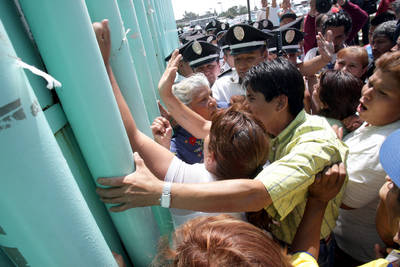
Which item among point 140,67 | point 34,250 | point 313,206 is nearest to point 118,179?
point 34,250

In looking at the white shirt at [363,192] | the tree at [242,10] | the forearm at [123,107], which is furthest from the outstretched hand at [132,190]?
the tree at [242,10]

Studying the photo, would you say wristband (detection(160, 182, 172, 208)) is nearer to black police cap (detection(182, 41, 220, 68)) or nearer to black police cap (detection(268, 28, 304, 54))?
black police cap (detection(182, 41, 220, 68))

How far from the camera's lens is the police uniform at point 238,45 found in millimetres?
2564

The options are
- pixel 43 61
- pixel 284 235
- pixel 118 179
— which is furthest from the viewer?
pixel 284 235

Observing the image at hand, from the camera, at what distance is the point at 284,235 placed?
1.25m

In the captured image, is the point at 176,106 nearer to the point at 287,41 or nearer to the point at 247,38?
the point at 247,38

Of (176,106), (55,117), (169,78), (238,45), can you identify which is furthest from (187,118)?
(238,45)

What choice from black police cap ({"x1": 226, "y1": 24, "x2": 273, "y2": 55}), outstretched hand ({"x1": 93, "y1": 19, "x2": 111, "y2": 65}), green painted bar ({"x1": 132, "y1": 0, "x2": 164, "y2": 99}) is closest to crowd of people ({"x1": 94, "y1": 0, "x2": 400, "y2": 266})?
outstretched hand ({"x1": 93, "y1": 19, "x2": 111, "y2": 65})

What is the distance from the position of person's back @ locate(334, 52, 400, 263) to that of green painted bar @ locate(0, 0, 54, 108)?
138 cm

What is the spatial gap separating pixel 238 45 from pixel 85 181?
2.32 m

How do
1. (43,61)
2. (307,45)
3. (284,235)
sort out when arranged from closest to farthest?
(43,61) < (284,235) < (307,45)

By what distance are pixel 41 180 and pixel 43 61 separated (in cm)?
32

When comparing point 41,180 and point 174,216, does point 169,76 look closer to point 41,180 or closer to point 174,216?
point 174,216

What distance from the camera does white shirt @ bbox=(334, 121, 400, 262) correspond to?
124 centimetres
